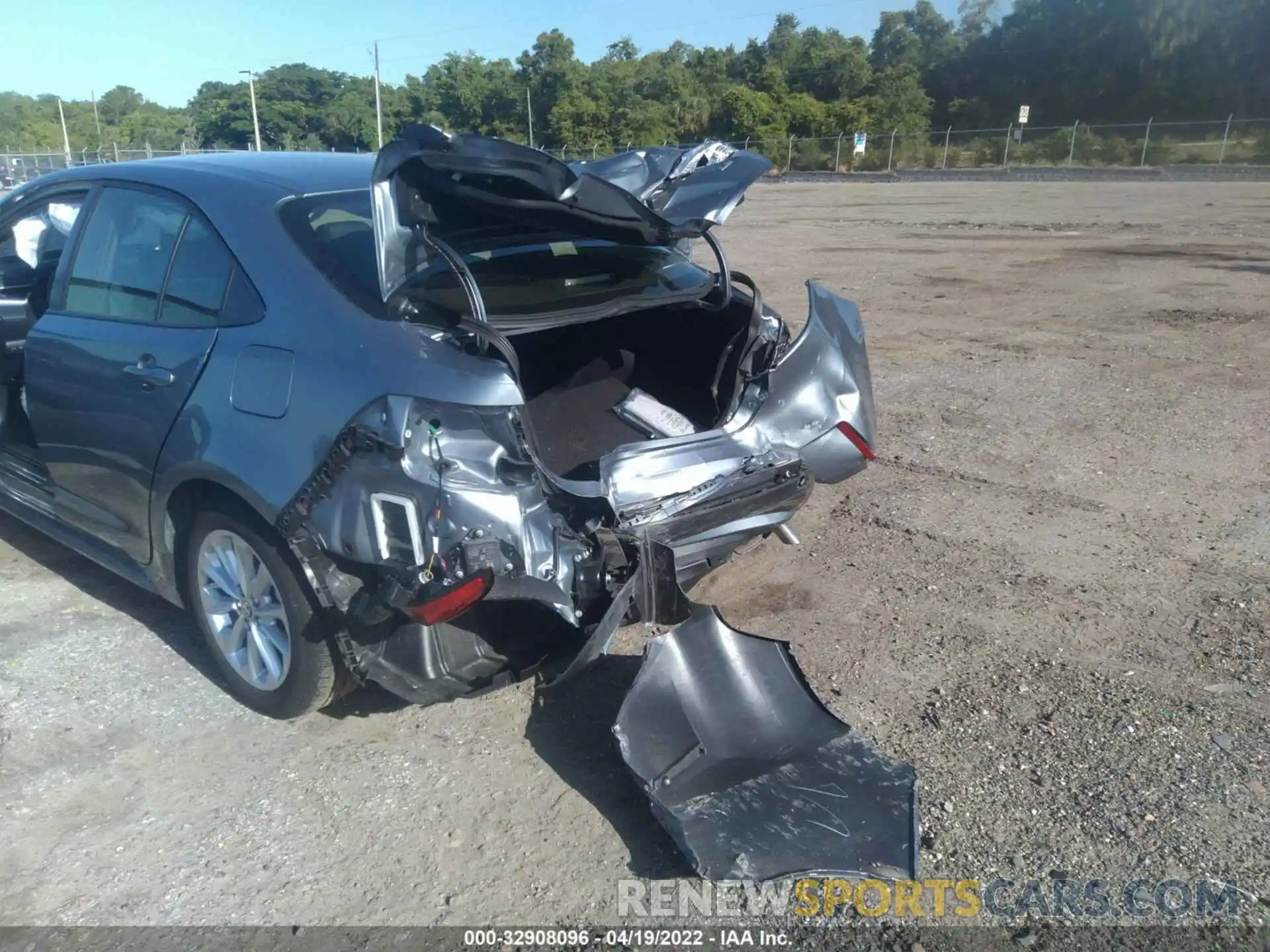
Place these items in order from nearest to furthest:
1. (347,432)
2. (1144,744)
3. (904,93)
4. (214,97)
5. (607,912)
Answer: (607,912)
(347,432)
(1144,744)
(904,93)
(214,97)

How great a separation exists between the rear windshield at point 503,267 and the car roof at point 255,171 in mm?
130

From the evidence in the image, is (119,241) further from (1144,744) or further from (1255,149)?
(1255,149)

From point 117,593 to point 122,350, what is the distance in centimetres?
142

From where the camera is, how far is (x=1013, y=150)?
146 feet

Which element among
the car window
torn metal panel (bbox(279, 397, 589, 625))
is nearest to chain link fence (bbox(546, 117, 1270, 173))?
the car window

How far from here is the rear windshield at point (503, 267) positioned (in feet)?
10.9

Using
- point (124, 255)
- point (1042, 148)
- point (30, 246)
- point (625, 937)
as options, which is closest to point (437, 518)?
point (625, 937)

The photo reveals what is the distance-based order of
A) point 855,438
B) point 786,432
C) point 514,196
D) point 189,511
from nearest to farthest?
point 514,196 < point 189,511 < point 786,432 < point 855,438

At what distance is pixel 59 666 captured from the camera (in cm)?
407

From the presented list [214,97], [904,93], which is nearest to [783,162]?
[904,93]

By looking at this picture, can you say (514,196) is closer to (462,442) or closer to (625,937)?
(462,442)

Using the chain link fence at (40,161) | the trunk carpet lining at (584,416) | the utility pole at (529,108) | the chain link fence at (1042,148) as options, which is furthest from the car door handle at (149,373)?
the utility pole at (529,108)

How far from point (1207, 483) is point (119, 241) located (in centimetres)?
531

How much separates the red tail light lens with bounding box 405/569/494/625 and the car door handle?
1336 mm
